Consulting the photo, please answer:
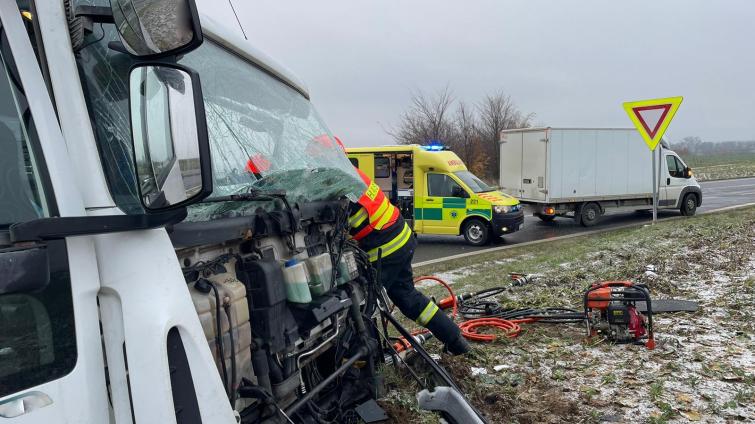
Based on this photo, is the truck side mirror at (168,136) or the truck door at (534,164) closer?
the truck side mirror at (168,136)

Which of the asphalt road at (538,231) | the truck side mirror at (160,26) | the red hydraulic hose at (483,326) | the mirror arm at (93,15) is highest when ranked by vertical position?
the mirror arm at (93,15)

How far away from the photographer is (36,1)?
1493 mm

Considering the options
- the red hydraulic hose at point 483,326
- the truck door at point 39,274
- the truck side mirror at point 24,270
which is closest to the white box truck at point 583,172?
the red hydraulic hose at point 483,326

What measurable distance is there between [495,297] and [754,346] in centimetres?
266

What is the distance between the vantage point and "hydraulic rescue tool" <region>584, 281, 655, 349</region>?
459 cm

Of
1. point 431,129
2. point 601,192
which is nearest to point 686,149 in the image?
point 431,129

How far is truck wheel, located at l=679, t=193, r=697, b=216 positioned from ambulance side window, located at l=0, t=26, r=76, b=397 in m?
18.4

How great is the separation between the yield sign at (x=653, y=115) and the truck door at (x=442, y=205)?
153 inches

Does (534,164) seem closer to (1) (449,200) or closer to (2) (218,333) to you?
(1) (449,200)

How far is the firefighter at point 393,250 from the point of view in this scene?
144 inches

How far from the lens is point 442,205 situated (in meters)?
12.6

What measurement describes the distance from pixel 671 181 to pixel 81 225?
17935mm

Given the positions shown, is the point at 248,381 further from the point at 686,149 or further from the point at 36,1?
the point at 686,149

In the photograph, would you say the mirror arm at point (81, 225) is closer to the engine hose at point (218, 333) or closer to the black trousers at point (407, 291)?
the engine hose at point (218, 333)
